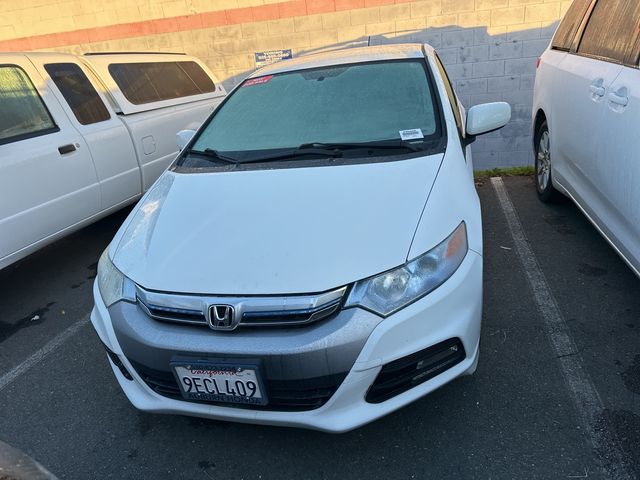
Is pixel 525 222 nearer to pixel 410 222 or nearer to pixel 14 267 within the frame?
pixel 410 222

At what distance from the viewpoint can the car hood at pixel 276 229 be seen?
1843mm

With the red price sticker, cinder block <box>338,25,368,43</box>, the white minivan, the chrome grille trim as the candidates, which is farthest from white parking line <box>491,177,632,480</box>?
cinder block <box>338,25,368,43</box>

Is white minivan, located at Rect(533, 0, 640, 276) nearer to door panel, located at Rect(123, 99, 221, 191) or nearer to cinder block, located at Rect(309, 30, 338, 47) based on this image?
cinder block, located at Rect(309, 30, 338, 47)

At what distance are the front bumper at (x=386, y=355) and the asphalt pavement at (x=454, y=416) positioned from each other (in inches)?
14.1

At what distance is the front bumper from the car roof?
175 cm

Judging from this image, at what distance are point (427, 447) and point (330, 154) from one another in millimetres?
1481

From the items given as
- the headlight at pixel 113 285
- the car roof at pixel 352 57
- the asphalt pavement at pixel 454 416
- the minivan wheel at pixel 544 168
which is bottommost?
the asphalt pavement at pixel 454 416

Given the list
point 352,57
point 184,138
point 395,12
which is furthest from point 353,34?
point 184,138

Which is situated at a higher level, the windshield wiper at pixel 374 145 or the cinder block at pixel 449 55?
the cinder block at pixel 449 55

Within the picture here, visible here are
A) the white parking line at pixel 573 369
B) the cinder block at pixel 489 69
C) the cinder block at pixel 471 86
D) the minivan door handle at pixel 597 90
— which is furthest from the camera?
the cinder block at pixel 471 86

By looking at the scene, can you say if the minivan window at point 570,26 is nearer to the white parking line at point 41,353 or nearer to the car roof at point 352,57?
the car roof at point 352,57

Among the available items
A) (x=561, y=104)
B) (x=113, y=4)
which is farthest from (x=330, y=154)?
(x=113, y=4)

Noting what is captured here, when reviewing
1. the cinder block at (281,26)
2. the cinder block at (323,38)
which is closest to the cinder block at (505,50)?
the cinder block at (323,38)

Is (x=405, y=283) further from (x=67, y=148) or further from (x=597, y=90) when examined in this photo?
(x=67, y=148)
